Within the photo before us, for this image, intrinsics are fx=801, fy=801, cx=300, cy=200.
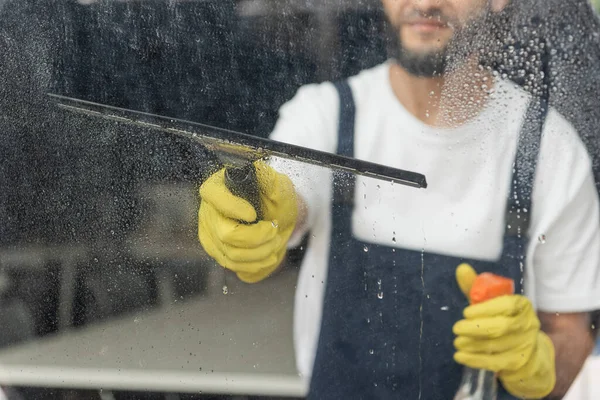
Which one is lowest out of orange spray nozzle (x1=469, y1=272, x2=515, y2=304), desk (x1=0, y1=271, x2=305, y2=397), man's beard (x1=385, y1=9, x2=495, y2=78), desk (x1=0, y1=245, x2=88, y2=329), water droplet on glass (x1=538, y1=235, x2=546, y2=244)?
desk (x1=0, y1=271, x2=305, y2=397)

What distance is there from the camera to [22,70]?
1.58 metres

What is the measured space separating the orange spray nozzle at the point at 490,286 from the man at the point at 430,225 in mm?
10

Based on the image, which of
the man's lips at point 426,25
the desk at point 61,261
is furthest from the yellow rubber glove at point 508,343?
the desk at point 61,261

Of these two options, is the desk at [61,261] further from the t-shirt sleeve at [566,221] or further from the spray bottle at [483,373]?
the t-shirt sleeve at [566,221]

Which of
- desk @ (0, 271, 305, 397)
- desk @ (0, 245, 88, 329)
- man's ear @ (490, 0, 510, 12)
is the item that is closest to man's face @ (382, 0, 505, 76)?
man's ear @ (490, 0, 510, 12)

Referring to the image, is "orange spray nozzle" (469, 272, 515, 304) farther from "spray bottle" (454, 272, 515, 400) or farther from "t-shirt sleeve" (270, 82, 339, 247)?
"t-shirt sleeve" (270, 82, 339, 247)

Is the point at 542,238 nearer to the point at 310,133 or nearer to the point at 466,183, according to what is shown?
the point at 466,183

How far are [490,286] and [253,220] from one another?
42 cm

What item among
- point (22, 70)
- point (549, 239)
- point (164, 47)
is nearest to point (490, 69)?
point (549, 239)

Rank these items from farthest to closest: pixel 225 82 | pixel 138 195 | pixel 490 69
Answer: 1. pixel 138 195
2. pixel 225 82
3. pixel 490 69

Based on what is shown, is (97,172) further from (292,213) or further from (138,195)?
(292,213)

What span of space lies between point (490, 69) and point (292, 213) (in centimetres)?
42

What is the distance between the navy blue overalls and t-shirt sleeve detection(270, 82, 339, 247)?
0.8 inches

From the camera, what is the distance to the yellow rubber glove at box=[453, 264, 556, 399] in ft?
4.30
